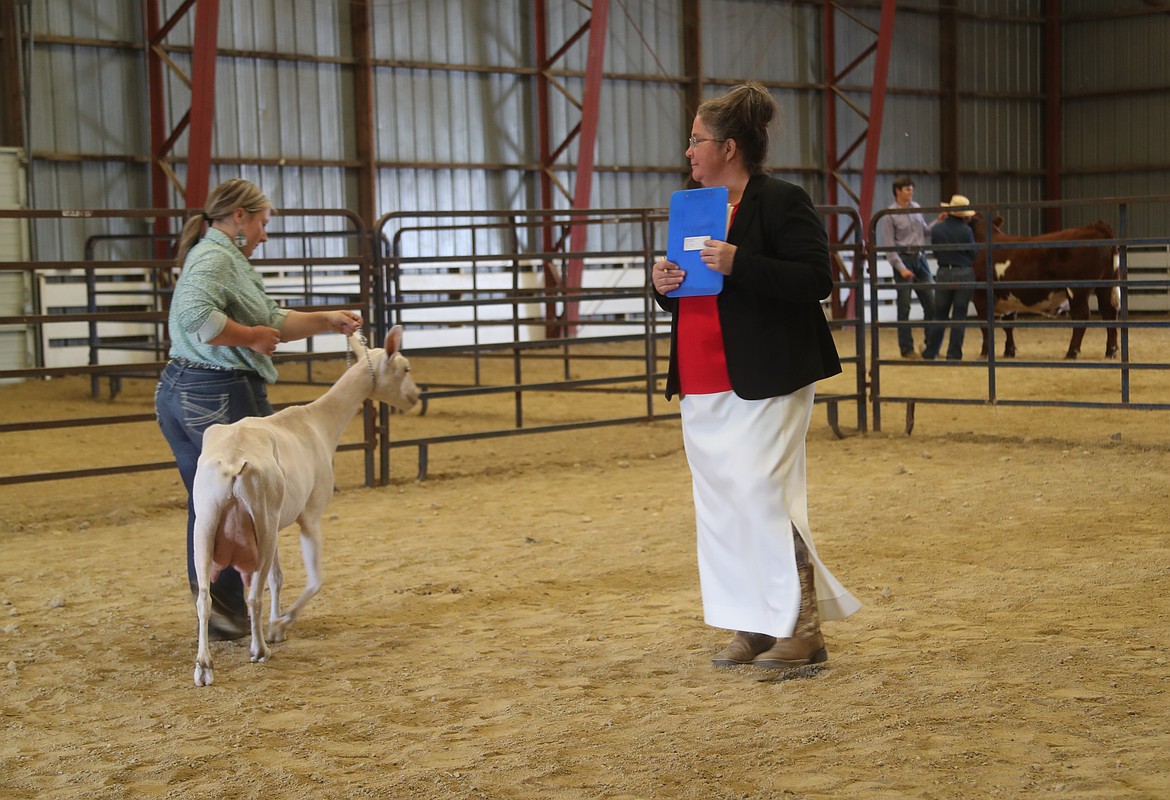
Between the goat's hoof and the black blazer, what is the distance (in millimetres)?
1742

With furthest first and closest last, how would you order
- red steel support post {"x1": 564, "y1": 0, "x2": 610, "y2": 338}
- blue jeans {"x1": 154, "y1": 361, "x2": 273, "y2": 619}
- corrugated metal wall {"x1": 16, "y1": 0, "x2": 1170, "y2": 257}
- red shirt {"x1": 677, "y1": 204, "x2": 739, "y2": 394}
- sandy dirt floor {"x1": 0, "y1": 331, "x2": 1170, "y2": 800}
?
red steel support post {"x1": 564, "y1": 0, "x2": 610, "y2": 338} < corrugated metal wall {"x1": 16, "y1": 0, "x2": 1170, "y2": 257} < blue jeans {"x1": 154, "y1": 361, "x2": 273, "y2": 619} < red shirt {"x1": 677, "y1": 204, "x2": 739, "y2": 394} < sandy dirt floor {"x1": 0, "y1": 331, "x2": 1170, "y2": 800}

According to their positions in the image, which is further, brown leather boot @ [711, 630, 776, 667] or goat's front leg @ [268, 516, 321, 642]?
goat's front leg @ [268, 516, 321, 642]

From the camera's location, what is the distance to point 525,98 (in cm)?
1819

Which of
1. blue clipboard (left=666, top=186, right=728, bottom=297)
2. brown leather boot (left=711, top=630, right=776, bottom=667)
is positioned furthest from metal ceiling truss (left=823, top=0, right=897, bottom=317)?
Result: blue clipboard (left=666, top=186, right=728, bottom=297)

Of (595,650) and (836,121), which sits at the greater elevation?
(836,121)

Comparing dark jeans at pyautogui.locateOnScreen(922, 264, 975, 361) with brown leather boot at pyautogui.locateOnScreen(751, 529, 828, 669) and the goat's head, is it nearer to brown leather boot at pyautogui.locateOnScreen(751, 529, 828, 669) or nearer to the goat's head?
the goat's head

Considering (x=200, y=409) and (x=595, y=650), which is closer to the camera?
(x=595, y=650)

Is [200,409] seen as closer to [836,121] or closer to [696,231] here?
[696,231]

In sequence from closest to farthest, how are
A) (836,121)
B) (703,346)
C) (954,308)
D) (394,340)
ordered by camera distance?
(703,346), (394,340), (954,308), (836,121)

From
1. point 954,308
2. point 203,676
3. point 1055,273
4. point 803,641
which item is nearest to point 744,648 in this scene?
point 803,641

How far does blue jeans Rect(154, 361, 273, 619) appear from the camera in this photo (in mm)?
4223

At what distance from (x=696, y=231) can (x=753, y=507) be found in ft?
2.51

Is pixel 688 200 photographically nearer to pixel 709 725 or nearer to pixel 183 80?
pixel 709 725

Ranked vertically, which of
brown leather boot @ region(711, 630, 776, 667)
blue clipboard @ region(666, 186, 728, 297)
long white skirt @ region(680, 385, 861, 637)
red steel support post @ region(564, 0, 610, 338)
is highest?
red steel support post @ region(564, 0, 610, 338)
